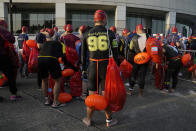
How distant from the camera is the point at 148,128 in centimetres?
322

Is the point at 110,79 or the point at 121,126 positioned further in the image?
the point at 121,126

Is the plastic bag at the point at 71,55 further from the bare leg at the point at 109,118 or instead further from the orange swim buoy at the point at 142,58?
the bare leg at the point at 109,118

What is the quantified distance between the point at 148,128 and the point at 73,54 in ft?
8.73

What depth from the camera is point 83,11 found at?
76.1 ft

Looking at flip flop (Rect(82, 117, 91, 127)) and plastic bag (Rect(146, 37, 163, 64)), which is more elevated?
plastic bag (Rect(146, 37, 163, 64))

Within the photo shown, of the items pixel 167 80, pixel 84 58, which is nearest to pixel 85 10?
pixel 167 80

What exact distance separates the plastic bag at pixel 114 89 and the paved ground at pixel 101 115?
0.55 m

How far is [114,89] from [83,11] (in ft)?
71.2

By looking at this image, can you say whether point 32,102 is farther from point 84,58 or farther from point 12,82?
point 84,58

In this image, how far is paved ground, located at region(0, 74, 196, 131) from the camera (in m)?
3.24

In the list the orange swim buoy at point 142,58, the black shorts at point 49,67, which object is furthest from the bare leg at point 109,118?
the orange swim buoy at point 142,58

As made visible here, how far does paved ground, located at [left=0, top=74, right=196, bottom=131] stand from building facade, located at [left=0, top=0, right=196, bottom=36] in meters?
16.2

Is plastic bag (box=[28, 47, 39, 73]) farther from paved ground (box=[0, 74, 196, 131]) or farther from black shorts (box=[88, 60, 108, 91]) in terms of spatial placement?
black shorts (box=[88, 60, 108, 91])

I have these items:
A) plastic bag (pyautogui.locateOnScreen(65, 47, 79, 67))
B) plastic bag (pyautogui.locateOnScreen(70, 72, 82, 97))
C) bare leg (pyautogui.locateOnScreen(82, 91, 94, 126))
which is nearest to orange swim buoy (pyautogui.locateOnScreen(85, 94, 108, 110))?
bare leg (pyautogui.locateOnScreen(82, 91, 94, 126))
